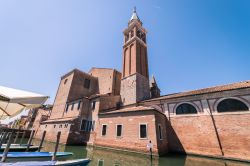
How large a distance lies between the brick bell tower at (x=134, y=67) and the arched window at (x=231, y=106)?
31.0 feet

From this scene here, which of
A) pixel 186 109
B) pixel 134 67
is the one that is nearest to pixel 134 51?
pixel 134 67

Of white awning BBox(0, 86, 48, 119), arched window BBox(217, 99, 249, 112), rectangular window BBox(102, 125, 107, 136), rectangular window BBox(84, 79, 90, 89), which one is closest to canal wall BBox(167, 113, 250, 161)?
arched window BBox(217, 99, 249, 112)

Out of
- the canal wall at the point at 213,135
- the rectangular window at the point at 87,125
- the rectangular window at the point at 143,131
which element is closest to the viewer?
the canal wall at the point at 213,135

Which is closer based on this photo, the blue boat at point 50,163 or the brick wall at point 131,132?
the blue boat at point 50,163

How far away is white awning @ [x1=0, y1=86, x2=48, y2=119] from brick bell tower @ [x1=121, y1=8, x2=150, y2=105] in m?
12.4

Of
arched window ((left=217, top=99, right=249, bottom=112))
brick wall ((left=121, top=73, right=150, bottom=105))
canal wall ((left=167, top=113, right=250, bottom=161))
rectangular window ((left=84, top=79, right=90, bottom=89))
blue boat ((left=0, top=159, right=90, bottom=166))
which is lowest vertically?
blue boat ((left=0, top=159, right=90, bottom=166))

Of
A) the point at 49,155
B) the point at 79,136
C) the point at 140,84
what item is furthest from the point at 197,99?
the point at 79,136

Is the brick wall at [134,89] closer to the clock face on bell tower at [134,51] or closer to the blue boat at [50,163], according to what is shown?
the clock face on bell tower at [134,51]

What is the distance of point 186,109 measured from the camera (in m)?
13.7

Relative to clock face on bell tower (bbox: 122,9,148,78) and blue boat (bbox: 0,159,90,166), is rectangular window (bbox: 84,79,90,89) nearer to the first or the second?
clock face on bell tower (bbox: 122,9,148,78)

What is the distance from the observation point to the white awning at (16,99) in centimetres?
588

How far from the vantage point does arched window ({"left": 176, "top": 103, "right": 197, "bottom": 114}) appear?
43.7 feet

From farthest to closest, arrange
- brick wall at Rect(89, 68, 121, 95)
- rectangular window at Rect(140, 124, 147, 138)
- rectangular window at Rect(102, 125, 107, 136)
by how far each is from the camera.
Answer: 1. brick wall at Rect(89, 68, 121, 95)
2. rectangular window at Rect(102, 125, 107, 136)
3. rectangular window at Rect(140, 124, 147, 138)

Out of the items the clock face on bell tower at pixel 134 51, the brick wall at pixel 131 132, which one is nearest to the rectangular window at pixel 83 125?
the brick wall at pixel 131 132
